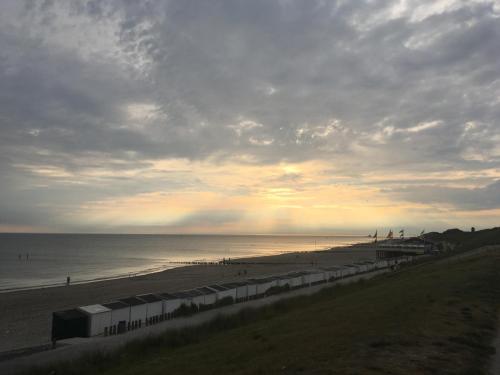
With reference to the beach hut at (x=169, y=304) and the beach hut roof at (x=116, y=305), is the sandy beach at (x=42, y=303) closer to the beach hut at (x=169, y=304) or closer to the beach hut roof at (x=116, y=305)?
the beach hut roof at (x=116, y=305)

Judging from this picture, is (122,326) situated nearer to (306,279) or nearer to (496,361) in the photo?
(496,361)

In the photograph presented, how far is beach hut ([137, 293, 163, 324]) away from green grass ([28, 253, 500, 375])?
6.29 m

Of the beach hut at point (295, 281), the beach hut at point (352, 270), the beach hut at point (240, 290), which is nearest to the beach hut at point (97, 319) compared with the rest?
the beach hut at point (240, 290)

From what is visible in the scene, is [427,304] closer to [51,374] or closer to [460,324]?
[460,324]

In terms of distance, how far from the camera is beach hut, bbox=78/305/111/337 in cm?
2381

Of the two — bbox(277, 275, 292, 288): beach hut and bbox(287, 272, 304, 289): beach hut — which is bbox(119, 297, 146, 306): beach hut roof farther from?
bbox(287, 272, 304, 289): beach hut

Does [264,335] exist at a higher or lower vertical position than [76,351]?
higher

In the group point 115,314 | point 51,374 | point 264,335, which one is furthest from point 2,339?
point 264,335

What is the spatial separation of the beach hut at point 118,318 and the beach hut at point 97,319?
0.26 metres

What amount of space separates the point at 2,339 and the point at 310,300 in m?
19.9

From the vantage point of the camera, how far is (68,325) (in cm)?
2327

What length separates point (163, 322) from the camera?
1100 inches

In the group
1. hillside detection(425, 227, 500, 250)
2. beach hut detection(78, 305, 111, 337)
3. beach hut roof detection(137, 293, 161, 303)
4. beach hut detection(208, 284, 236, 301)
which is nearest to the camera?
beach hut detection(78, 305, 111, 337)

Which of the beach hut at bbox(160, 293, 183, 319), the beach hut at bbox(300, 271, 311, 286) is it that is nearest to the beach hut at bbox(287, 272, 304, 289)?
the beach hut at bbox(300, 271, 311, 286)
